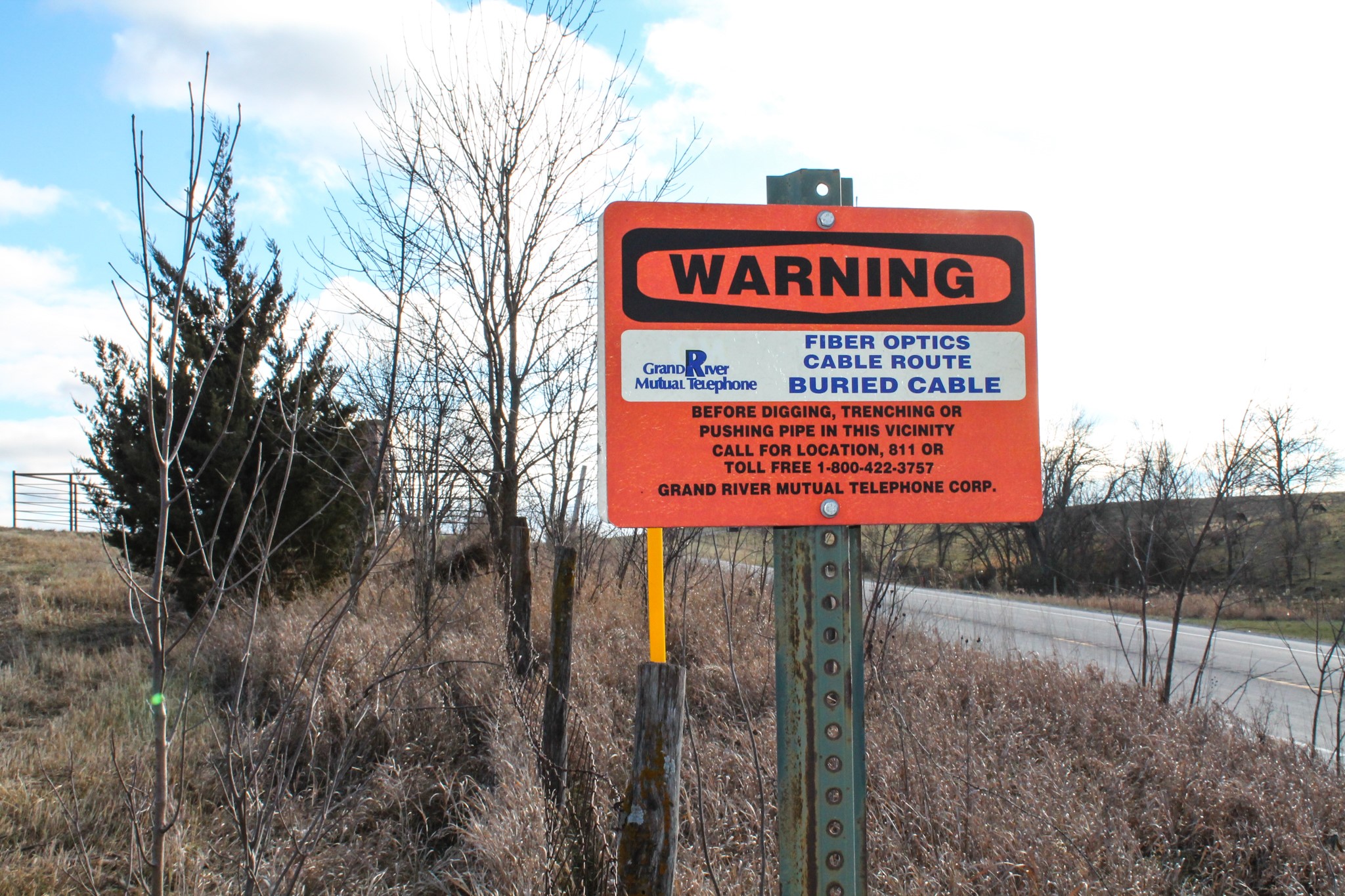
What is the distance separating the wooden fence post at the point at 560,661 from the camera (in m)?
4.11

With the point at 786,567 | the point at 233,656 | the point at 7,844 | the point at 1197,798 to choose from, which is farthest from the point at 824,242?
the point at 233,656

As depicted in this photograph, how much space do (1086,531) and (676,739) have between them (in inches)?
1345

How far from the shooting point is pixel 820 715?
1.66 meters

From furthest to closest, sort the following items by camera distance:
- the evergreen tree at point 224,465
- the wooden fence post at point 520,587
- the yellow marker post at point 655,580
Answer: the evergreen tree at point 224,465, the wooden fence post at point 520,587, the yellow marker post at point 655,580

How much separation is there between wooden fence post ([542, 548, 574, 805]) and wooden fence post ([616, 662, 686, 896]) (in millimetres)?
2202

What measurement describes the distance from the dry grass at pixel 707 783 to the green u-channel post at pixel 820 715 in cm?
63

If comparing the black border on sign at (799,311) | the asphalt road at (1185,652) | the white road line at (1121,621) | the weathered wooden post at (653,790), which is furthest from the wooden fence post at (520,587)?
the white road line at (1121,621)

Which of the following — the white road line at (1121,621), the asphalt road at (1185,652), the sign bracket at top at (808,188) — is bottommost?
the white road line at (1121,621)

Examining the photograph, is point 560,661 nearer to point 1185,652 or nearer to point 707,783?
point 707,783

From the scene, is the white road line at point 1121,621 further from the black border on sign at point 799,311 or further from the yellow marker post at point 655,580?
the yellow marker post at point 655,580

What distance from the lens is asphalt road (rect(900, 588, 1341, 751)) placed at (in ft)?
22.5

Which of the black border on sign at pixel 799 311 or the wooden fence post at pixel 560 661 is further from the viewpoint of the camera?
the wooden fence post at pixel 560 661

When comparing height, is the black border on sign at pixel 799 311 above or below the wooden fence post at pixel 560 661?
above

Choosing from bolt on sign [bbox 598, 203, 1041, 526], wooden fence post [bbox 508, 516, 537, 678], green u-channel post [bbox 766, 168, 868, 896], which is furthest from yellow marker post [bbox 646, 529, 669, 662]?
wooden fence post [bbox 508, 516, 537, 678]
